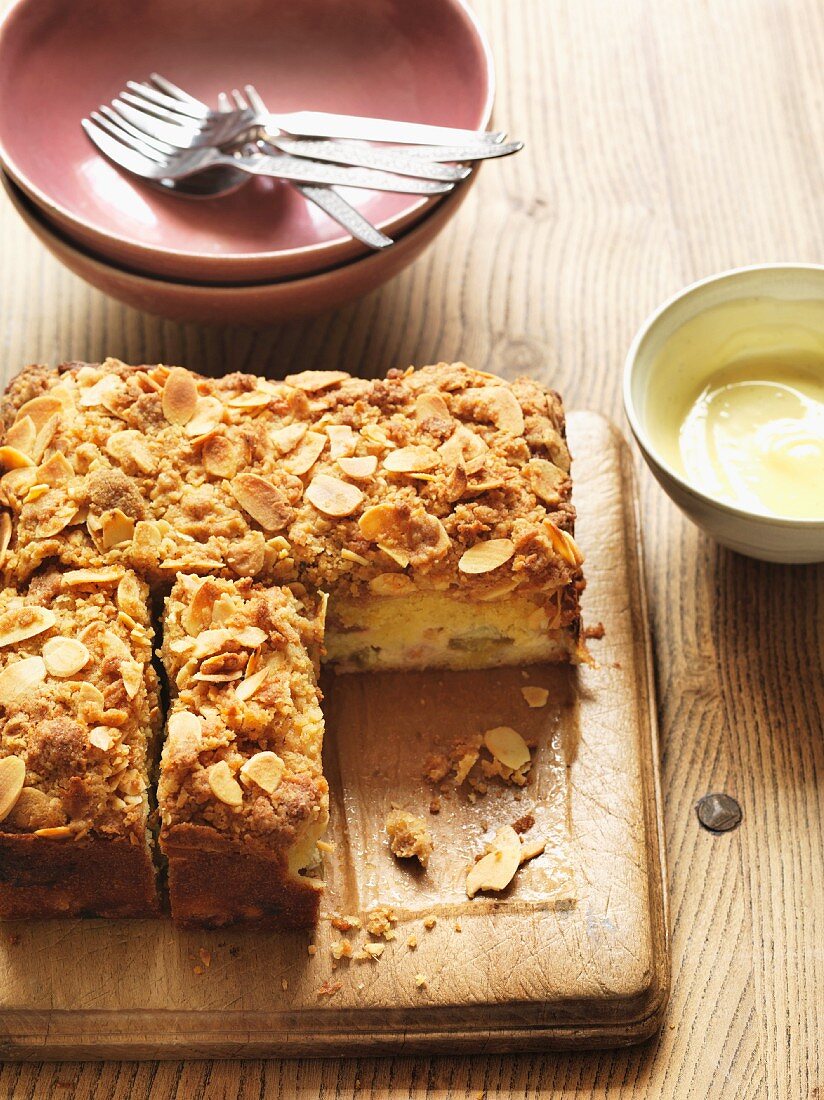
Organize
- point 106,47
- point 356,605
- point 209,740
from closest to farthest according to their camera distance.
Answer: point 209,740 < point 356,605 < point 106,47

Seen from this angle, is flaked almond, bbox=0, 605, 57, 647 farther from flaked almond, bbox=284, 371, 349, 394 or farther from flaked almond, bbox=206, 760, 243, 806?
flaked almond, bbox=284, 371, 349, 394

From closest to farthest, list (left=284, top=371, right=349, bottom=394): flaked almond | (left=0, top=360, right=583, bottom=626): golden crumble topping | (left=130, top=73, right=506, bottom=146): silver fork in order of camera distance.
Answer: (left=0, top=360, right=583, bottom=626): golden crumble topping < (left=284, top=371, right=349, bottom=394): flaked almond < (left=130, top=73, right=506, bottom=146): silver fork

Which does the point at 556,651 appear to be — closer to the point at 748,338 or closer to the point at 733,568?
the point at 733,568

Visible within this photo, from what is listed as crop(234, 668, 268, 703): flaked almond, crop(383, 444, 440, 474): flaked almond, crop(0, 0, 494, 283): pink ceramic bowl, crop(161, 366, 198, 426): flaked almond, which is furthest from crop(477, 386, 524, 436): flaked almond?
crop(234, 668, 268, 703): flaked almond

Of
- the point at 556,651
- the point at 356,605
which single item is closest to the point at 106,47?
the point at 356,605

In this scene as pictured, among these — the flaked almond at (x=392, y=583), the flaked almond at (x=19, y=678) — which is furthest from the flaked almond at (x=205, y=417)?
the flaked almond at (x=19, y=678)

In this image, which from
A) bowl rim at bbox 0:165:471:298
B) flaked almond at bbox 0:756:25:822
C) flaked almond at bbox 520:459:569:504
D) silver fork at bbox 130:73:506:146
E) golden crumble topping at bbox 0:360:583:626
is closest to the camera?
flaked almond at bbox 0:756:25:822

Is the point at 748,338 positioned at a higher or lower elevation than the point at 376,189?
lower

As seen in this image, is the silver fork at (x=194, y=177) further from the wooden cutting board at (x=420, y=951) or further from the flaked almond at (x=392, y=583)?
the wooden cutting board at (x=420, y=951)
